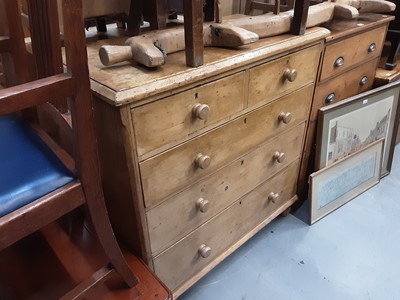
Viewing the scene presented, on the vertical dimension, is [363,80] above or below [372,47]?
below

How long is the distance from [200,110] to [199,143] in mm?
122

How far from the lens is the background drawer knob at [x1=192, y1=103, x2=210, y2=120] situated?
96 centimetres

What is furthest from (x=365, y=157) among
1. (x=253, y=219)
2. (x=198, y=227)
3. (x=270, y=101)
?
(x=198, y=227)

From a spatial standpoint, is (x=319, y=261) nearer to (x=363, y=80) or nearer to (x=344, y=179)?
(x=344, y=179)

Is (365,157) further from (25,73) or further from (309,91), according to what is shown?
(25,73)

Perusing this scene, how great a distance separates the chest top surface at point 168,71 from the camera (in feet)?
2.69

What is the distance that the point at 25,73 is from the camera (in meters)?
0.98

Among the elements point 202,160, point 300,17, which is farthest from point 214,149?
point 300,17

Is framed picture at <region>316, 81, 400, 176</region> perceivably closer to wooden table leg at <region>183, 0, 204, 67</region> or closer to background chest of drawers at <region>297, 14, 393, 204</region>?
background chest of drawers at <region>297, 14, 393, 204</region>

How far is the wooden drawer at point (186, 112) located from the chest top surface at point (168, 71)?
31mm

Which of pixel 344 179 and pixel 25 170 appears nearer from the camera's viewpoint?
pixel 25 170

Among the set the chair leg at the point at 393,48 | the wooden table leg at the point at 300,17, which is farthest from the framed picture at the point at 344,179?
the wooden table leg at the point at 300,17

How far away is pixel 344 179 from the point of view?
174cm

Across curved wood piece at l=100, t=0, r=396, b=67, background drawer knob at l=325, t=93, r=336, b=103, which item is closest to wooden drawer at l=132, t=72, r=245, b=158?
curved wood piece at l=100, t=0, r=396, b=67
